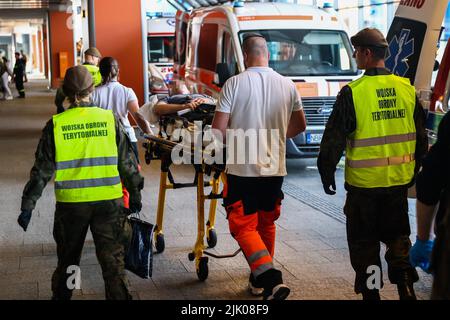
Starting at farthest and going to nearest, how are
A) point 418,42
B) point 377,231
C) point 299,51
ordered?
point 299,51 → point 418,42 → point 377,231

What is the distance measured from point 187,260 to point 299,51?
18.4 feet

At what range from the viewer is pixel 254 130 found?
5008 millimetres

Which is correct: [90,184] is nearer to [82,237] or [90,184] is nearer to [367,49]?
[82,237]

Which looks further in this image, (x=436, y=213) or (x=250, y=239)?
(x=250, y=239)

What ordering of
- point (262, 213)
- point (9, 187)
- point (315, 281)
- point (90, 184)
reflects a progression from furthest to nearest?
point (9, 187)
point (315, 281)
point (262, 213)
point (90, 184)

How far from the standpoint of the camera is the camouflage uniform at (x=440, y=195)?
286cm

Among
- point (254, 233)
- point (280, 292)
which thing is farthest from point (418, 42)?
point (280, 292)

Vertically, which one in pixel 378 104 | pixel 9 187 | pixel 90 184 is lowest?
pixel 9 187

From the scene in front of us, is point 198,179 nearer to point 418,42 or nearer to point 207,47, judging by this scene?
point 418,42

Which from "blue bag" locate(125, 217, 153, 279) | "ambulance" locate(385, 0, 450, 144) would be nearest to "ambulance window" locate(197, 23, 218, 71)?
"ambulance" locate(385, 0, 450, 144)

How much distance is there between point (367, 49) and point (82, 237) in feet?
6.78

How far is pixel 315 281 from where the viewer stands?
5652 millimetres
